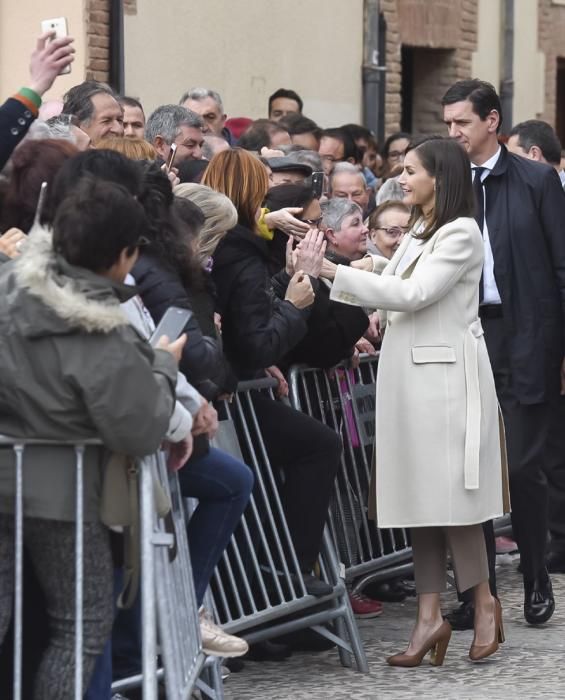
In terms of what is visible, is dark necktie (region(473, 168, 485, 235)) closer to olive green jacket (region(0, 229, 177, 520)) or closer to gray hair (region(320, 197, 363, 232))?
gray hair (region(320, 197, 363, 232))

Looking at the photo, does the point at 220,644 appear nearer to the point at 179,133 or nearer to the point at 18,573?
the point at 18,573

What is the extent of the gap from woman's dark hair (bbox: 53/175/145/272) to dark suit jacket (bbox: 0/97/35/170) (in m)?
1.07

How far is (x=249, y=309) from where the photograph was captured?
5922 millimetres

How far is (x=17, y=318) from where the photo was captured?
4230 millimetres

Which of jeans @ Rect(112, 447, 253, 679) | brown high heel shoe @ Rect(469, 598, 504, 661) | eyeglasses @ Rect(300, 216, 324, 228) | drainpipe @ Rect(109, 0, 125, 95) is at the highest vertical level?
drainpipe @ Rect(109, 0, 125, 95)

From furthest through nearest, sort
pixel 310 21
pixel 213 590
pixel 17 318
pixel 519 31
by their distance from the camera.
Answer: pixel 519 31 < pixel 310 21 < pixel 213 590 < pixel 17 318

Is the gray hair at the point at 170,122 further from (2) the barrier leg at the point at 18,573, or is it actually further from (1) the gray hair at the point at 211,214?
(2) the barrier leg at the point at 18,573

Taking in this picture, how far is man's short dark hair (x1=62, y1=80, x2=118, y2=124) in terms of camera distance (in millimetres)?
7848

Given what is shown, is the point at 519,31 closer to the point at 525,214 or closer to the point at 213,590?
the point at 525,214

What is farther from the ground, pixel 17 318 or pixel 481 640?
pixel 17 318

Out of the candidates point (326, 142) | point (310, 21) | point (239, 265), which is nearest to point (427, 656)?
point (239, 265)

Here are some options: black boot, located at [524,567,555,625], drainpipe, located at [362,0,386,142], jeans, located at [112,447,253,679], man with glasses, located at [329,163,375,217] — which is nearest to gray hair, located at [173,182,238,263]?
jeans, located at [112,447,253,679]

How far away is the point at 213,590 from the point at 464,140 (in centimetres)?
241

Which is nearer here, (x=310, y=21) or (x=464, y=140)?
(x=464, y=140)
